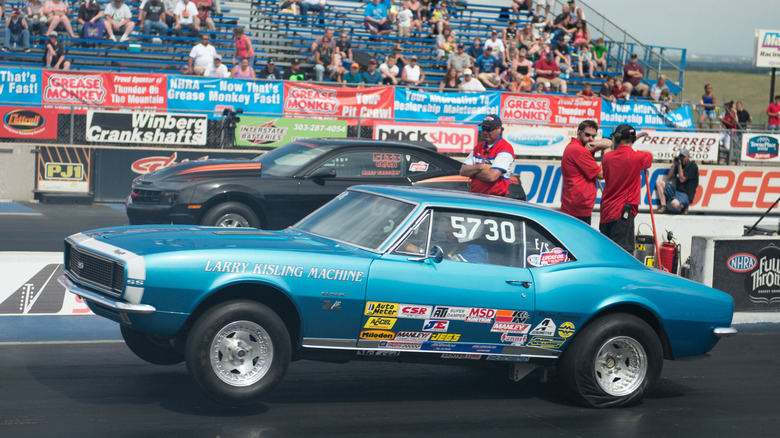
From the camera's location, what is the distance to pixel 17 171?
16969mm

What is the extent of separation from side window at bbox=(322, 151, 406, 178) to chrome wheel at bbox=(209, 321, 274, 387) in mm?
6837

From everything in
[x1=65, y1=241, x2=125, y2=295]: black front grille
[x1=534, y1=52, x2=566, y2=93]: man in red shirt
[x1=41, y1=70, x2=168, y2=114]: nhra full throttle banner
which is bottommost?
[x1=65, y1=241, x2=125, y2=295]: black front grille

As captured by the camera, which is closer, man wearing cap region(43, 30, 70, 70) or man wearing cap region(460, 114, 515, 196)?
man wearing cap region(460, 114, 515, 196)

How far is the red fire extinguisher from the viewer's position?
10.8 m

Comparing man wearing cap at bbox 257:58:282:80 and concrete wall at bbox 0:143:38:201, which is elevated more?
man wearing cap at bbox 257:58:282:80

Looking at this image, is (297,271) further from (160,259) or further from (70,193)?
(70,193)

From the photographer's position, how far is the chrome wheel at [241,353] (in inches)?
225

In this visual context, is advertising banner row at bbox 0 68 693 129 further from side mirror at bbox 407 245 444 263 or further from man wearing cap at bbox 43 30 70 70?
side mirror at bbox 407 245 444 263

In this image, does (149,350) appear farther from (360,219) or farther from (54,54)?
(54,54)

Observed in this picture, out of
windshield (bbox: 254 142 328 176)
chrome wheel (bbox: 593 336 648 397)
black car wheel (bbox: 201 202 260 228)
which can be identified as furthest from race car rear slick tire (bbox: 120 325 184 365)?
windshield (bbox: 254 142 328 176)

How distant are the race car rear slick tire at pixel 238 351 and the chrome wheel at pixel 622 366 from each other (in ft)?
7.66

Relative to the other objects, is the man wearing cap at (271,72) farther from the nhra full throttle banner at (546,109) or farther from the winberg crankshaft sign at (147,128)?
the nhra full throttle banner at (546,109)

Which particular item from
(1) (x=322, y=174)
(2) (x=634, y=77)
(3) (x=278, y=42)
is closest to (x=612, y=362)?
(1) (x=322, y=174)

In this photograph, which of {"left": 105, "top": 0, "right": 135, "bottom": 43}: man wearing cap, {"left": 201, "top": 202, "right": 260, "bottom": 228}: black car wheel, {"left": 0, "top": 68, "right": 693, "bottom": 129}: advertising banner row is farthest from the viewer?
{"left": 105, "top": 0, "right": 135, "bottom": 43}: man wearing cap
